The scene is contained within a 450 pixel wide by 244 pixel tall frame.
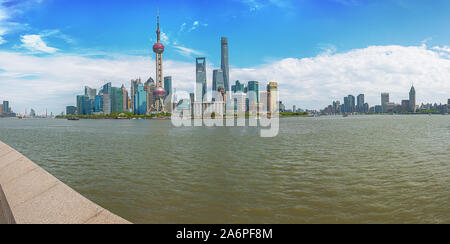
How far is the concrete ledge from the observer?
512 centimetres

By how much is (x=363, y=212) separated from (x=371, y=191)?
10.5 ft

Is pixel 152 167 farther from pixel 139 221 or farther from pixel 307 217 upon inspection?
pixel 307 217

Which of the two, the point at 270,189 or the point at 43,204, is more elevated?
the point at 43,204

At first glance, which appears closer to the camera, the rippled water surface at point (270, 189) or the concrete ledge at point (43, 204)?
the concrete ledge at point (43, 204)

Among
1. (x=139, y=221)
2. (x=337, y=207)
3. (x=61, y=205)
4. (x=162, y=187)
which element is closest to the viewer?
(x=61, y=205)

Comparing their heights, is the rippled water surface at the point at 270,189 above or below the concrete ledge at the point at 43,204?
below

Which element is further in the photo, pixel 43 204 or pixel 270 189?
pixel 270 189

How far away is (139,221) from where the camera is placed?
8992mm

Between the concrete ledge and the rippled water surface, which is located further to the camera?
the rippled water surface

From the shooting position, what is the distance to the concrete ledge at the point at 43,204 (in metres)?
5.12

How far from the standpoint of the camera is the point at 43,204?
5773 mm

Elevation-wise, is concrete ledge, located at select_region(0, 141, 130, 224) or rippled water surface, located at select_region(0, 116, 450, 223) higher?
concrete ledge, located at select_region(0, 141, 130, 224)
